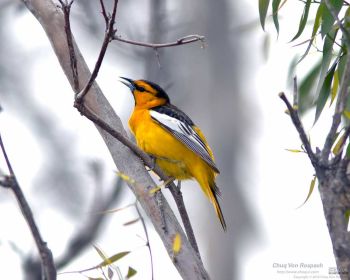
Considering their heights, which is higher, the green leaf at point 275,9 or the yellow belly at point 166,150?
the green leaf at point 275,9

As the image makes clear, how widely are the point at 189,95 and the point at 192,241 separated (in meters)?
5.19

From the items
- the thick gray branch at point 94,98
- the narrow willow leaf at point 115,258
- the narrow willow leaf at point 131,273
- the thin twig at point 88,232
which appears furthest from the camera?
the thin twig at point 88,232

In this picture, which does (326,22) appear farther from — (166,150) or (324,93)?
(166,150)

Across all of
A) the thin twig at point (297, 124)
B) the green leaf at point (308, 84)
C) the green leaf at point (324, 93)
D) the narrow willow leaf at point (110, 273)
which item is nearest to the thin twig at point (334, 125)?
the thin twig at point (297, 124)

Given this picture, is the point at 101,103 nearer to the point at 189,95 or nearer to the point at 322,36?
the point at 322,36

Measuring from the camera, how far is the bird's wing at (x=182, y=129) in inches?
163

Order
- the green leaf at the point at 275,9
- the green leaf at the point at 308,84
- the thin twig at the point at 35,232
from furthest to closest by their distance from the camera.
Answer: the green leaf at the point at 308,84, the green leaf at the point at 275,9, the thin twig at the point at 35,232

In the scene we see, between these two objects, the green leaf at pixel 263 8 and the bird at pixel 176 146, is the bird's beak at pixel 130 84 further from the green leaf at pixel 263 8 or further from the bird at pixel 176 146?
the green leaf at pixel 263 8

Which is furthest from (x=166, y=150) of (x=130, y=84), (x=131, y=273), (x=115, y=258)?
(x=131, y=273)

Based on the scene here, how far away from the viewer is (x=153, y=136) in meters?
4.27

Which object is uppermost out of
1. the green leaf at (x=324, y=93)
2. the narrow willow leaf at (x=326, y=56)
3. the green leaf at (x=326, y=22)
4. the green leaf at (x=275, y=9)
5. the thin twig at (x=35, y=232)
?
the green leaf at (x=275, y=9)

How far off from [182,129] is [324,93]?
1.38 m

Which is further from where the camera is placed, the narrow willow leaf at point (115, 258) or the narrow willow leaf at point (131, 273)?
the narrow willow leaf at point (115, 258)

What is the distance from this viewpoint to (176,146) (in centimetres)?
429
